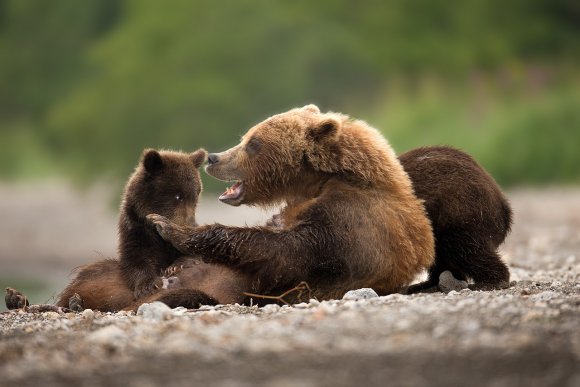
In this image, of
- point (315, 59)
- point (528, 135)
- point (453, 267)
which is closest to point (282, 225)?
point (453, 267)

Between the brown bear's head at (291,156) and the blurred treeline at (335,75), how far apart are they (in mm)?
22846

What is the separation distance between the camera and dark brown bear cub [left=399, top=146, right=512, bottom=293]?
25.1ft

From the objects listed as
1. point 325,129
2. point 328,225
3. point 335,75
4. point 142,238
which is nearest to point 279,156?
point 325,129

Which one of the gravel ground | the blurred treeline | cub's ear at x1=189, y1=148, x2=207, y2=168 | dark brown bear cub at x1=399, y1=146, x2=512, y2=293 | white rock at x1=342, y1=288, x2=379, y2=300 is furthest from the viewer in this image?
the blurred treeline

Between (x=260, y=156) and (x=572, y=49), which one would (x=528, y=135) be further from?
(x=260, y=156)

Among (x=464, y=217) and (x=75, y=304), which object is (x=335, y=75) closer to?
(x=464, y=217)

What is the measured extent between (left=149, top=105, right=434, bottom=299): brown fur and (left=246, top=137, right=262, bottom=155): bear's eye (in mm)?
83

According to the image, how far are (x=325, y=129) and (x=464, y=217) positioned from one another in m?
1.22

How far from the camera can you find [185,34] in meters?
34.4

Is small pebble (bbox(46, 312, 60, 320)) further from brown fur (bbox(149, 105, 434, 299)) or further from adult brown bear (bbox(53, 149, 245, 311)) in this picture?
brown fur (bbox(149, 105, 434, 299))

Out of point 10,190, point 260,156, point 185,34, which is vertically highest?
point 185,34

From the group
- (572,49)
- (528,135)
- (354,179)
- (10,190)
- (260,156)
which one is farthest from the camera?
(10,190)

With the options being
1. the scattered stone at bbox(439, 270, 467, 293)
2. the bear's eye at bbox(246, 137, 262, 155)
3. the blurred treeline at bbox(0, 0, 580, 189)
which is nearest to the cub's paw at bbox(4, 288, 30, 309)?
A: the bear's eye at bbox(246, 137, 262, 155)

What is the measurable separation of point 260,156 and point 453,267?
5.46ft
